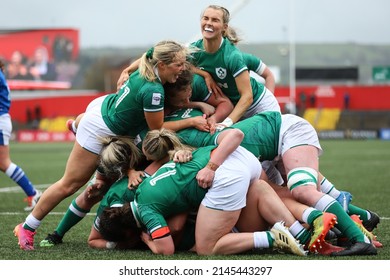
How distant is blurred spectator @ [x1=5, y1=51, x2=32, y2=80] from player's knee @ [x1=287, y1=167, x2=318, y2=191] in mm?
50831

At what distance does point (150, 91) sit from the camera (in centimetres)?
659

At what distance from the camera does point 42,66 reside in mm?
57719

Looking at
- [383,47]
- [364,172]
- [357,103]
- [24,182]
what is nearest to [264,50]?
[383,47]

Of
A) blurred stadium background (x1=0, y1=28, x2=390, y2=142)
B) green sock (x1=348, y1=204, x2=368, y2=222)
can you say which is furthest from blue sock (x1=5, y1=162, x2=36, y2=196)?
blurred stadium background (x1=0, y1=28, x2=390, y2=142)

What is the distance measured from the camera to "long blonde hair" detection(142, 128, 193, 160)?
6.63 metres

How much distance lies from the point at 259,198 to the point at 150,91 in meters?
1.22

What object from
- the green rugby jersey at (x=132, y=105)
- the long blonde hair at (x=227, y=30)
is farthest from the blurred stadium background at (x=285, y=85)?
the green rugby jersey at (x=132, y=105)

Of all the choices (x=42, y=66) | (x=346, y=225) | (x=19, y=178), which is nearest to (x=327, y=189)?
(x=346, y=225)

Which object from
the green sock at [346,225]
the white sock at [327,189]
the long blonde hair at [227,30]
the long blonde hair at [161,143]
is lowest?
the white sock at [327,189]

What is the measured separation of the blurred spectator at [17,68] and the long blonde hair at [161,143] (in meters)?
50.3

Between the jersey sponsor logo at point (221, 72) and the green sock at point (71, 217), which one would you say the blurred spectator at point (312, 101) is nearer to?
the jersey sponsor logo at point (221, 72)

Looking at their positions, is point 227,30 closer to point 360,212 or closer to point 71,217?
point 360,212

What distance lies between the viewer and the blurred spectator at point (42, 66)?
188 feet

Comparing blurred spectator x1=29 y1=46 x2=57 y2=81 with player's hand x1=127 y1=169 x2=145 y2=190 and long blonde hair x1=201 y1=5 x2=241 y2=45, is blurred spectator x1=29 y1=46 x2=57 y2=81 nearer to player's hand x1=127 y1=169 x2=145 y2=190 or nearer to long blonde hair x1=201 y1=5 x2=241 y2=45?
long blonde hair x1=201 y1=5 x2=241 y2=45
